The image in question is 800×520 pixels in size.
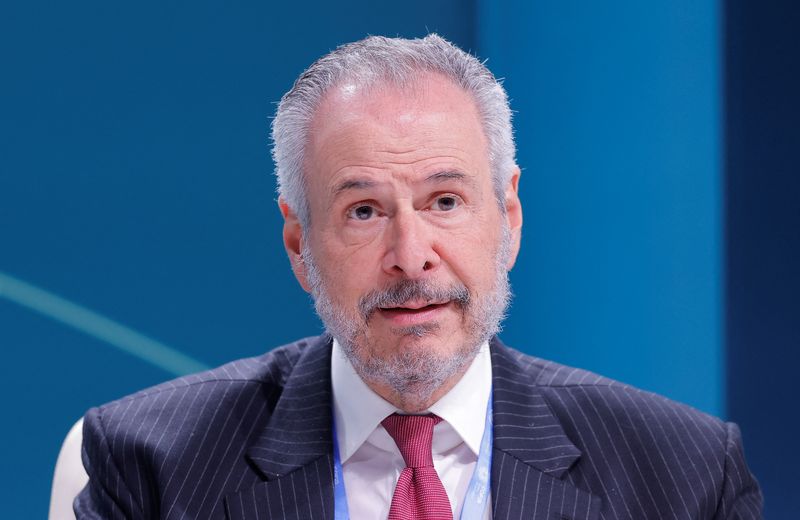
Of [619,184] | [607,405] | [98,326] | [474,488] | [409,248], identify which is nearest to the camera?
[409,248]

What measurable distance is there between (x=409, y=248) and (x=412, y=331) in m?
0.15

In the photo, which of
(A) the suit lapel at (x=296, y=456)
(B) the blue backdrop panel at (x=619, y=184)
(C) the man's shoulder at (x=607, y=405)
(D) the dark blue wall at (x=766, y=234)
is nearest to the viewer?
(A) the suit lapel at (x=296, y=456)

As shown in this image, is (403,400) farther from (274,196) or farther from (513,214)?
(274,196)

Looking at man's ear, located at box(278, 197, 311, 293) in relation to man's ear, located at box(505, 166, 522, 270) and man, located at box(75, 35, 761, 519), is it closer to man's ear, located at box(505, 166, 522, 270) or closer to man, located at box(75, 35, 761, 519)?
man, located at box(75, 35, 761, 519)

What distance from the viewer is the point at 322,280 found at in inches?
72.4

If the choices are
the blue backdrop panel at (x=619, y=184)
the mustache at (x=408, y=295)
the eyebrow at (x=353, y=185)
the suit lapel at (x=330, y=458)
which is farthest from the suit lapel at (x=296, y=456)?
the blue backdrop panel at (x=619, y=184)

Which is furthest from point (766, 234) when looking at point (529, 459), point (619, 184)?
point (529, 459)

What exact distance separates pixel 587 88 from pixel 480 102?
3.52 feet

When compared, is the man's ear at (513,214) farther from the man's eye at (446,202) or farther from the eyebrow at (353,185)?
the eyebrow at (353,185)

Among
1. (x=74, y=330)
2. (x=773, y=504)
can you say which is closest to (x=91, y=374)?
(x=74, y=330)

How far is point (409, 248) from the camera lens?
1697 mm

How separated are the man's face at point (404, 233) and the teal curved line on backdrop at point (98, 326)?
3.22 ft

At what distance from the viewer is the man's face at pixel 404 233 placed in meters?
1.73

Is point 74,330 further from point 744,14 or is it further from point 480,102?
point 744,14
